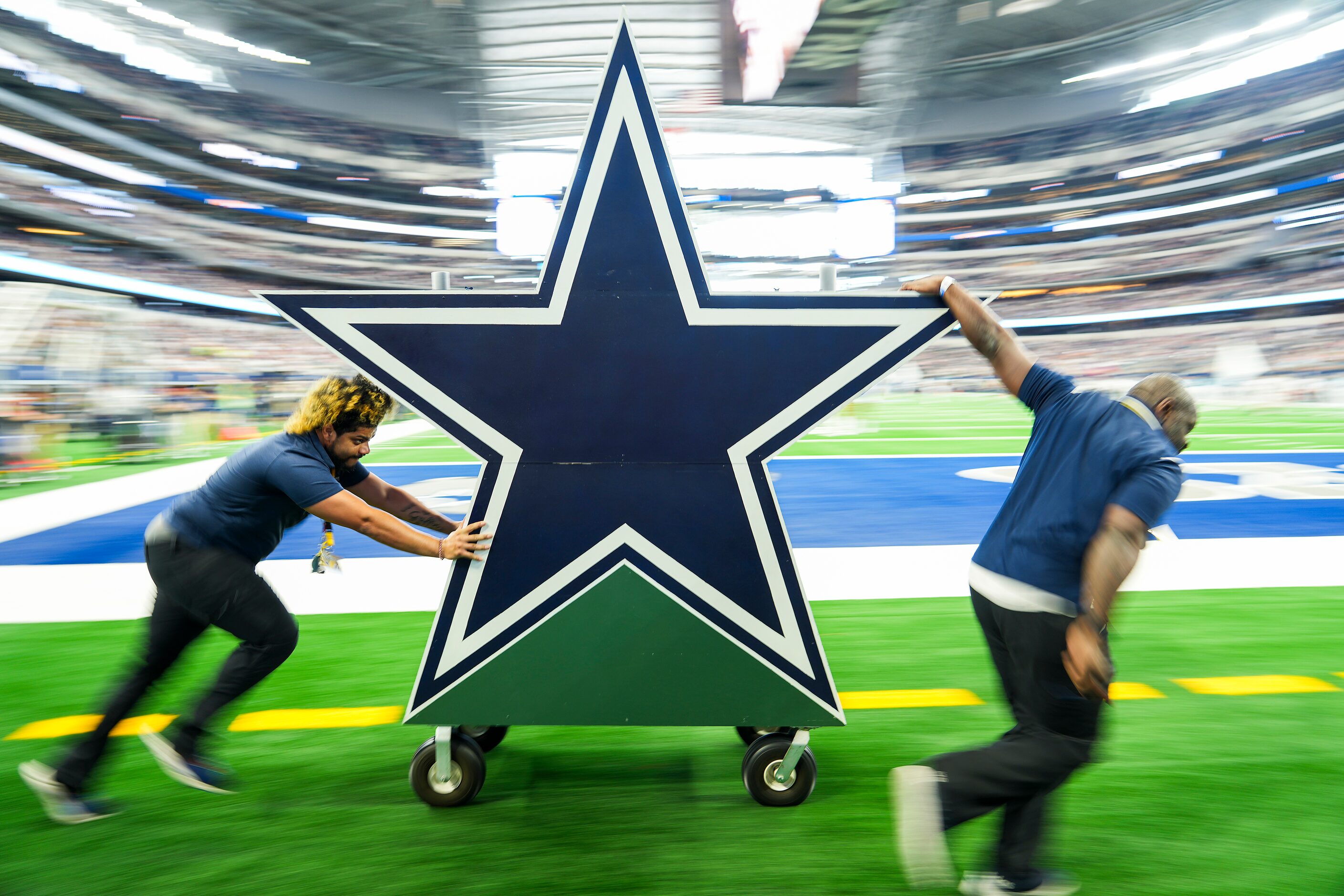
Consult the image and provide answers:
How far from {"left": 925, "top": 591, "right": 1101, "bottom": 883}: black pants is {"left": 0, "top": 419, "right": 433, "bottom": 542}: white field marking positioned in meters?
6.85

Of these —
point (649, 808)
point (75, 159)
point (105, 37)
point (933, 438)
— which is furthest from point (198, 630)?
point (105, 37)

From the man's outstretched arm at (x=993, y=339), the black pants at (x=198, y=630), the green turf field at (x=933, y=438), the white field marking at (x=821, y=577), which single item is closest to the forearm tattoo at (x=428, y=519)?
the black pants at (x=198, y=630)

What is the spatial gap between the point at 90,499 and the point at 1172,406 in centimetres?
1161

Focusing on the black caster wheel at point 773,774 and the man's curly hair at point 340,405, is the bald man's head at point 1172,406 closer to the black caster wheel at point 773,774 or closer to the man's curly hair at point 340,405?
the black caster wheel at point 773,774

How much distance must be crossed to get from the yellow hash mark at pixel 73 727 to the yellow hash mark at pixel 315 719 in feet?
1.02

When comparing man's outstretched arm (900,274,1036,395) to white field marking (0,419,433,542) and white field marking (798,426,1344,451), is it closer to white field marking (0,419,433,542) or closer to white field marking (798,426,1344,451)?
white field marking (0,419,433,542)

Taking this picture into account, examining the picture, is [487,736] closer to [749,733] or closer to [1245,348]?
[749,733]

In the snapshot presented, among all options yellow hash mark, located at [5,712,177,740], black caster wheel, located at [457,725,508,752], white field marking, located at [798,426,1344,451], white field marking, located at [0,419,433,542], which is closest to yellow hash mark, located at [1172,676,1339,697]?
black caster wheel, located at [457,725,508,752]

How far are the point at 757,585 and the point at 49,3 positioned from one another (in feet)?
171

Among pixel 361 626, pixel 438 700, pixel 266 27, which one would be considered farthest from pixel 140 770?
pixel 266 27

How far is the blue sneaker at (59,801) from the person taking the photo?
2672 millimetres

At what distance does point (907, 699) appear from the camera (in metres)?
3.74

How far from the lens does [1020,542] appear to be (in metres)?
2.20

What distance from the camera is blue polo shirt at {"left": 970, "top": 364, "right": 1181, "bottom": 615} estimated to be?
198cm
